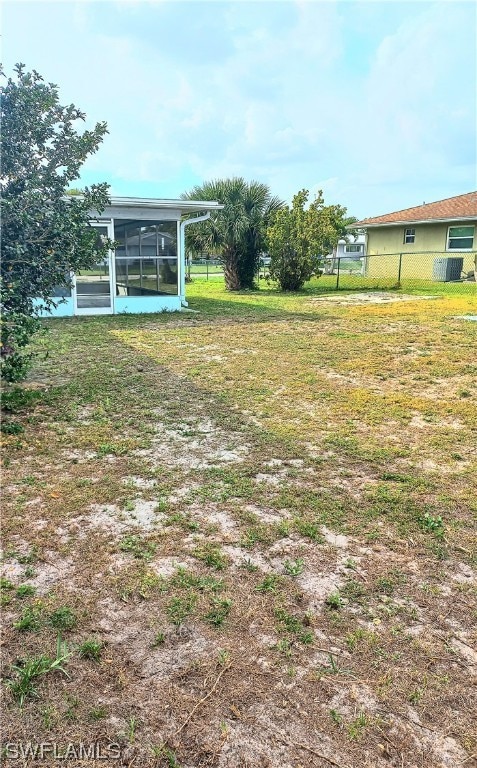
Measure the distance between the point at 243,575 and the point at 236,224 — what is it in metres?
16.0

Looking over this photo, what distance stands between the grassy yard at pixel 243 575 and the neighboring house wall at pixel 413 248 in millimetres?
17271

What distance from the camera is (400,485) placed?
3.14 meters

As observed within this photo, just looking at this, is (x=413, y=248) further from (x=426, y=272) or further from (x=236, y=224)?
(x=236, y=224)

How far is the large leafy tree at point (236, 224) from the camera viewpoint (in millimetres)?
17031

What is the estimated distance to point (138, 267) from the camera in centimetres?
1205

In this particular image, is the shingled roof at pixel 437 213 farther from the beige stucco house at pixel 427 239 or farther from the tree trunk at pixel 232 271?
the tree trunk at pixel 232 271

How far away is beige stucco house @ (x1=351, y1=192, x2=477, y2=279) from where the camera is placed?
794 inches

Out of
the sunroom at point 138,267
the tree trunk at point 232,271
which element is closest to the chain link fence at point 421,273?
the tree trunk at point 232,271

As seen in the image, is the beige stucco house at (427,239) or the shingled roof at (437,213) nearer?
the beige stucco house at (427,239)

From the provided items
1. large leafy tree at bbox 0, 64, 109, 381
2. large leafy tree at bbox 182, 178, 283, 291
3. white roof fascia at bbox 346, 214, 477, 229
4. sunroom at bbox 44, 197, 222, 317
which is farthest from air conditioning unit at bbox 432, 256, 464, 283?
large leafy tree at bbox 0, 64, 109, 381

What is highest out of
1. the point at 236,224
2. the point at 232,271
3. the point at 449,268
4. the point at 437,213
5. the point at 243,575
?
the point at 437,213

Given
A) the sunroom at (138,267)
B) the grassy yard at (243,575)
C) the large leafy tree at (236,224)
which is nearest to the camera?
the grassy yard at (243,575)

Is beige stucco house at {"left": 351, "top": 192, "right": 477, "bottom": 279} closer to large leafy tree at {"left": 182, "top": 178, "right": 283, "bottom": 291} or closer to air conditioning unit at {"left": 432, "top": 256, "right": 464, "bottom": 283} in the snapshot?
air conditioning unit at {"left": 432, "top": 256, "right": 464, "bottom": 283}

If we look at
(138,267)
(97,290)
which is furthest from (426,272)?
(97,290)
